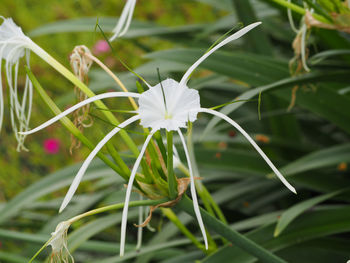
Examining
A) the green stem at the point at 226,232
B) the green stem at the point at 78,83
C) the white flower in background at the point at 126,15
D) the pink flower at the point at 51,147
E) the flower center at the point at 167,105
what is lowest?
the green stem at the point at 226,232

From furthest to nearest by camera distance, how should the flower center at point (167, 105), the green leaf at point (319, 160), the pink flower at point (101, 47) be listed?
the pink flower at point (101, 47)
the green leaf at point (319, 160)
the flower center at point (167, 105)

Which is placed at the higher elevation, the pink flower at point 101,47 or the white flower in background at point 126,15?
the pink flower at point 101,47

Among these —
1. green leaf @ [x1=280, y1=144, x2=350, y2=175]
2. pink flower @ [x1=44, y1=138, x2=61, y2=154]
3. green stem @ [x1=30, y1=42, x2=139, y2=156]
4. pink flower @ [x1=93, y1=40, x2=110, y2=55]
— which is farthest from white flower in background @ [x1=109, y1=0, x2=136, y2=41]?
pink flower @ [x1=93, y1=40, x2=110, y2=55]

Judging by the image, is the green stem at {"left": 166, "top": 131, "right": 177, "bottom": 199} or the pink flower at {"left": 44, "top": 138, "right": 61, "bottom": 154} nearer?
the green stem at {"left": 166, "top": 131, "right": 177, "bottom": 199}

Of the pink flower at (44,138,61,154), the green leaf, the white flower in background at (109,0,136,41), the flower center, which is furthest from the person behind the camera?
the pink flower at (44,138,61,154)

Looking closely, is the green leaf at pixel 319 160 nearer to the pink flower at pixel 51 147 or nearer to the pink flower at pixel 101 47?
the pink flower at pixel 51 147

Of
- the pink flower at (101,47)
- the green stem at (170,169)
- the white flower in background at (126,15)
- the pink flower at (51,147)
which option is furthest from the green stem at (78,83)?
the pink flower at (101,47)

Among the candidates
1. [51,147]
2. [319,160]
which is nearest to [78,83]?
[319,160]

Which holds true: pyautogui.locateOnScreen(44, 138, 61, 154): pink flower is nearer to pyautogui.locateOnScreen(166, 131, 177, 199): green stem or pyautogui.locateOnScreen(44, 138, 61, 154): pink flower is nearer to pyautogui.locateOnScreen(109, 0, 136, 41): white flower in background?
pyautogui.locateOnScreen(109, 0, 136, 41): white flower in background

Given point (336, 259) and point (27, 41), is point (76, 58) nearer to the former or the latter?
point (27, 41)

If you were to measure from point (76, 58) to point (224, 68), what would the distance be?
1.07ft

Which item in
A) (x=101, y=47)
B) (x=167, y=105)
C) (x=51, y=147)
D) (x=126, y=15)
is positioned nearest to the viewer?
(x=167, y=105)

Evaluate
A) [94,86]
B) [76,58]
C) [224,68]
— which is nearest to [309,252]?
[224,68]

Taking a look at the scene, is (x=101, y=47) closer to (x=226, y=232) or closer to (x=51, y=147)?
(x=51, y=147)
